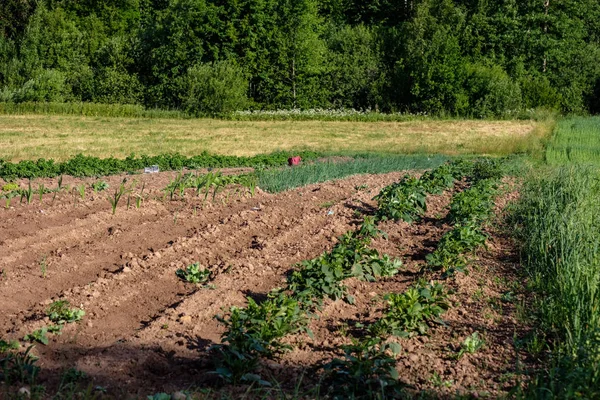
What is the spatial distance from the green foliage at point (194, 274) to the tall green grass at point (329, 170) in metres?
4.56

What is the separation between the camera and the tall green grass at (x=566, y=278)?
4.55m

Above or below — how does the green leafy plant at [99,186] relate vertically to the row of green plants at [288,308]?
above

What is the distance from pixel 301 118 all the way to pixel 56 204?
80.3 feet

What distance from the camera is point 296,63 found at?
39.2 metres

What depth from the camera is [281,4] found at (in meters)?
38.8

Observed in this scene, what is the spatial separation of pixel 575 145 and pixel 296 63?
2057 centimetres

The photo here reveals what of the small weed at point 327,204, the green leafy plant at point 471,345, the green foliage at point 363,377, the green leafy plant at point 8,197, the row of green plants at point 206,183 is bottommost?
the green leafy plant at point 471,345

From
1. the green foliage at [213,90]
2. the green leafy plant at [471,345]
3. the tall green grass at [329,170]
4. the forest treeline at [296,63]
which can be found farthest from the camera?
the forest treeline at [296,63]

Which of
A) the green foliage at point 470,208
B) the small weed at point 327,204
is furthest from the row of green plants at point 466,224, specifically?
the small weed at point 327,204

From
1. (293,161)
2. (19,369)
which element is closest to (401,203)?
(19,369)

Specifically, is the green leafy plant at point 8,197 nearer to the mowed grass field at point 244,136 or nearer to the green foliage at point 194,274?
the green foliage at point 194,274

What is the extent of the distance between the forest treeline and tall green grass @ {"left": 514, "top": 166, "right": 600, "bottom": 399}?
Result: 25.5 m

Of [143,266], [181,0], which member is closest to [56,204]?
[143,266]

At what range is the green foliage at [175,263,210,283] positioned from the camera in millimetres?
7109
